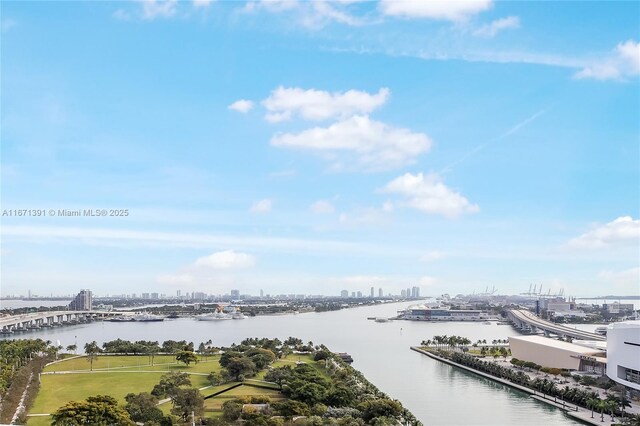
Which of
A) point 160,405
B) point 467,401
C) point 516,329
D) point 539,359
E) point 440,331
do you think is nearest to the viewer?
point 160,405

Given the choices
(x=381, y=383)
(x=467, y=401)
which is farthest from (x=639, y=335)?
(x=381, y=383)

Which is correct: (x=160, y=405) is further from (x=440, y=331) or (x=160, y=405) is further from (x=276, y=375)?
(x=440, y=331)

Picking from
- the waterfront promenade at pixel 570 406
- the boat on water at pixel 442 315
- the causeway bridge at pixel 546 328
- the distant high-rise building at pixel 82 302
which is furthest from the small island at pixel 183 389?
the distant high-rise building at pixel 82 302

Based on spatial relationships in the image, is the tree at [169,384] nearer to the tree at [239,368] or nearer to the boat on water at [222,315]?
the tree at [239,368]

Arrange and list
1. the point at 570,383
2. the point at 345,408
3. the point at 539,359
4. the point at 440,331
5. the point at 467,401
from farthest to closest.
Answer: the point at 440,331 → the point at 539,359 → the point at 570,383 → the point at 467,401 → the point at 345,408

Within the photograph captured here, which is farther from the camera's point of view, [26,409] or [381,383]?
[381,383]

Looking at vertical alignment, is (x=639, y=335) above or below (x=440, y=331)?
above

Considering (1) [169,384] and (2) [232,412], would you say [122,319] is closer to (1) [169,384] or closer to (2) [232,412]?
(1) [169,384]

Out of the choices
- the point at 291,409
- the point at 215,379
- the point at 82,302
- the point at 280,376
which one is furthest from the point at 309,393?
the point at 82,302
